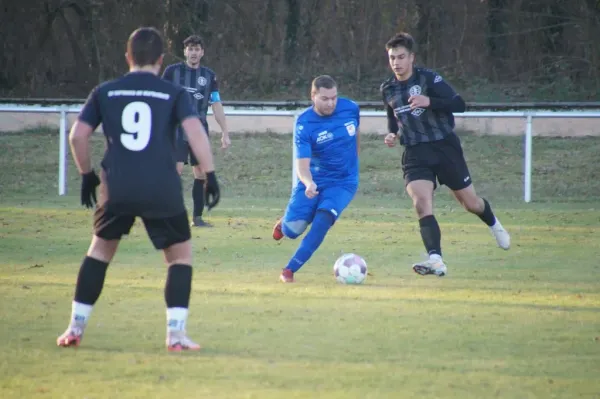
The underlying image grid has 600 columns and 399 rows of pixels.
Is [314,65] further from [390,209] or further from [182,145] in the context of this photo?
[182,145]

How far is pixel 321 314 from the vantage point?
741 centimetres

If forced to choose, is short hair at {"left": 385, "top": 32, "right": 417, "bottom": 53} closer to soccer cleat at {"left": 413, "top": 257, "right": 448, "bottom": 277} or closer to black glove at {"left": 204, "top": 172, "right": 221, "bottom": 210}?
soccer cleat at {"left": 413, "top": 257, "right": 448, "bottom": 277}

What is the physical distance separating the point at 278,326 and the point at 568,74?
23.7m

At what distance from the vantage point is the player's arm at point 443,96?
938 centimetres

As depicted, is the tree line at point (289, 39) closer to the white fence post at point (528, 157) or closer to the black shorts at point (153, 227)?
the white fence post at point (528, 157)

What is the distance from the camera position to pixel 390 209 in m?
Result: 16.2

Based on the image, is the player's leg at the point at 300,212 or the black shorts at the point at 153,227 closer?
the black shorts at the point at 153,227

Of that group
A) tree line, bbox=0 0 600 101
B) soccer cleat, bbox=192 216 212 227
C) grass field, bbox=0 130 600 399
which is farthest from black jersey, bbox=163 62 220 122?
tree line, bbox=0 0 600 101

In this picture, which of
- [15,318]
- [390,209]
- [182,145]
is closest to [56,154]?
[390,209]

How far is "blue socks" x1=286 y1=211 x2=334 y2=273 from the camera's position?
896 cm

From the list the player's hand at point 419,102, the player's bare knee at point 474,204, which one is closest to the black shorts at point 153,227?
the player's hand at point 419,102

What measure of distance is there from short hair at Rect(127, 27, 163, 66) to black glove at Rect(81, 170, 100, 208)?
0.67 m

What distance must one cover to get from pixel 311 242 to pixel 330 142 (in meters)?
0.87

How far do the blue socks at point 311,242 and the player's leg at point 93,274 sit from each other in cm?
294
